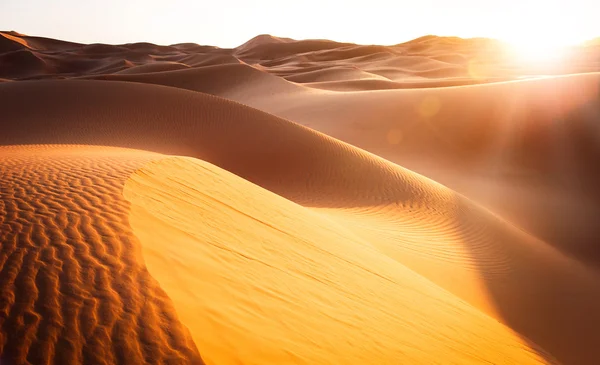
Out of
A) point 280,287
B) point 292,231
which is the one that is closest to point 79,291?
point 280,287

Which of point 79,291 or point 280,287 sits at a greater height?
point 79,291

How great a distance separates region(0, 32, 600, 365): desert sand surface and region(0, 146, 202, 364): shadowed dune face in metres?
0.01

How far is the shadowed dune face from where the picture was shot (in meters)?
2.04

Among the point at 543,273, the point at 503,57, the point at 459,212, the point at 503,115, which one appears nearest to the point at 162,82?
the point at 503,115

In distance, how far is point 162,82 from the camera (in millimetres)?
32062

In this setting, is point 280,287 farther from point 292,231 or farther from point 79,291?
point 292,231

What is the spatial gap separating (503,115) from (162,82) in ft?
74.2

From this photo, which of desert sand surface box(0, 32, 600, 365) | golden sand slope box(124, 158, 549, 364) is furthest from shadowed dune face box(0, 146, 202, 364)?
golden sand slope box(124, 158, 549, 364)

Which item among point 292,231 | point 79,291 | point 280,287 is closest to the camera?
point 79,291

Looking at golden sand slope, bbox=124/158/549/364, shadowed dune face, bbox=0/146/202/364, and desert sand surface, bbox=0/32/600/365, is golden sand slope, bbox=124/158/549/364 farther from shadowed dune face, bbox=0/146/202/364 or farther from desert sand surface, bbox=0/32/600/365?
shadowed dune face, bbox=0/146/202/364

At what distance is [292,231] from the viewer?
4742mm

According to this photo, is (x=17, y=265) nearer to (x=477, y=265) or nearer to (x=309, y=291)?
(x=309, y=291)

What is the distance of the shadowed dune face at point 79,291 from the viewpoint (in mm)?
2043

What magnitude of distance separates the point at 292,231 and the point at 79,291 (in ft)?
8.51
